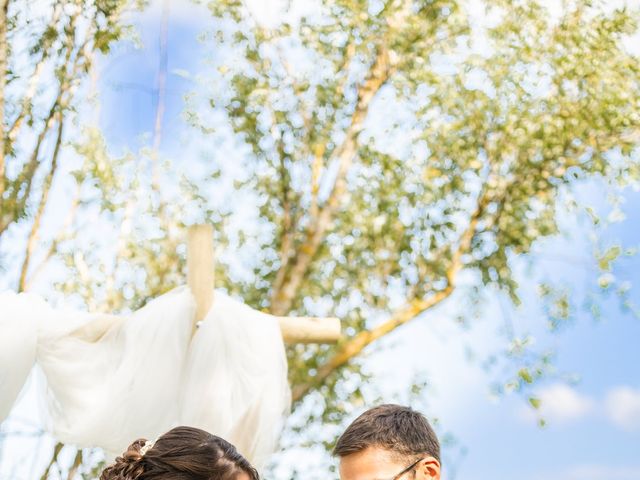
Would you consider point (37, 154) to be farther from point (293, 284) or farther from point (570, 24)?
point (570, 24)

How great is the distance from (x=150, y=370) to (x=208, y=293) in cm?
40

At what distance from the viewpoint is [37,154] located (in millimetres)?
4914

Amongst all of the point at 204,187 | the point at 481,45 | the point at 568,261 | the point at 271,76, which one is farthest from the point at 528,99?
the point at 204,187

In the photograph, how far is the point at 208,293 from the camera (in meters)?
4.02

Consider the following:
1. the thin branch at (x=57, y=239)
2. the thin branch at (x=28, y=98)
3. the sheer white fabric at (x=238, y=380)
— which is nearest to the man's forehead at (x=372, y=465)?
the sheer white fabric at (x=238, y=380)

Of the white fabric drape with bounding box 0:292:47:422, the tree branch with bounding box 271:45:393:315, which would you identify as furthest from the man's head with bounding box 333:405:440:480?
the tree branch with bounding box 271:45:393:315

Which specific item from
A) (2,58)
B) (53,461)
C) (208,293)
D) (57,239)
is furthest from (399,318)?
(2,58)

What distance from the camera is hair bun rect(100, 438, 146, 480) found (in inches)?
79.0

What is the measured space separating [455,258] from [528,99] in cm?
125

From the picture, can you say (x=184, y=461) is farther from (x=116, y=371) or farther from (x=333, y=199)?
(x=333, y=199)

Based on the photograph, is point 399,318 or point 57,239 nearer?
point 57,239

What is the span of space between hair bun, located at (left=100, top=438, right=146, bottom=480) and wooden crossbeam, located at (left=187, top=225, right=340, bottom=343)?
6.02ft

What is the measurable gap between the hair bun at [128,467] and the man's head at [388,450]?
1.37 ft

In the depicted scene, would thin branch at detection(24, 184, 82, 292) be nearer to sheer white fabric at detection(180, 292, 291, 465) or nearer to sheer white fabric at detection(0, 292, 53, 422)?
sheer white fabric at detection(0, 292, 53, 422)
